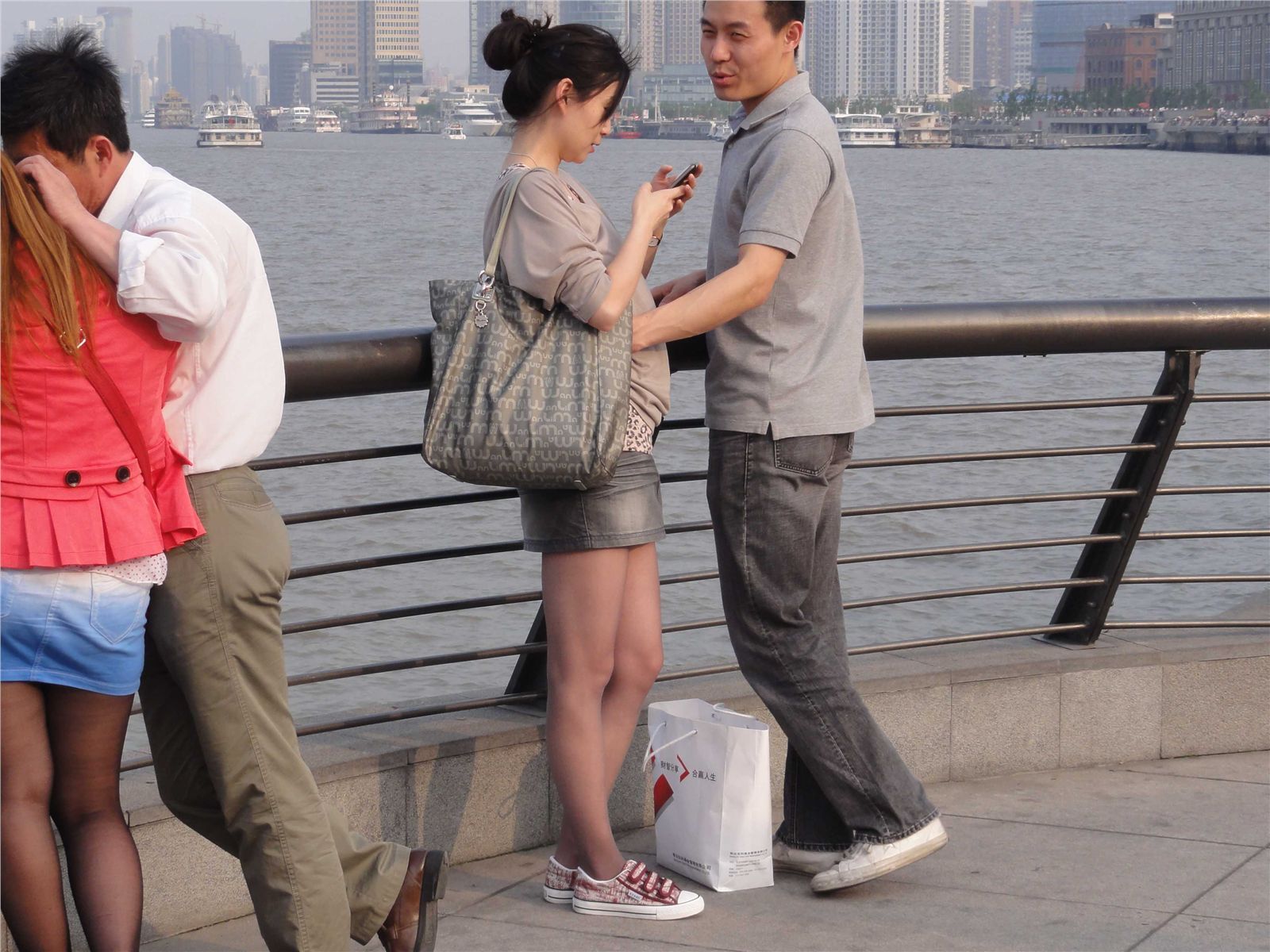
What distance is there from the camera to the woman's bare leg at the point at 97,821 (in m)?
2.32

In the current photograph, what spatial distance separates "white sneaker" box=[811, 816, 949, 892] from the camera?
124 inches

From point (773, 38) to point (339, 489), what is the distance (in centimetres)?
1347

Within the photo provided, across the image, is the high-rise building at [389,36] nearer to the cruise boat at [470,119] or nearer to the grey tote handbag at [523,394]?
the grey tote handbag at [523,394]

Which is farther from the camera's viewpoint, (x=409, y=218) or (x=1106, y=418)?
(x=409, y=218)

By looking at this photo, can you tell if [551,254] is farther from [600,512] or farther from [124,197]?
[124,197]

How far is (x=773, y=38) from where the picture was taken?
2.96m

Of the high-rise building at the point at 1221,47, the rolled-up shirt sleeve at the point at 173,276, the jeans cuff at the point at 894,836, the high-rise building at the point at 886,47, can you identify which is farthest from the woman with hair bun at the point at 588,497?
the high-rise building at the point at 1221,47

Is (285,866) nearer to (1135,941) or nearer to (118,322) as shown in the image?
(118,322)

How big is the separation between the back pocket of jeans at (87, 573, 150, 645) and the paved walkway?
0.91 m

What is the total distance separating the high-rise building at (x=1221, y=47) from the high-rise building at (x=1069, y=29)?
6.98m

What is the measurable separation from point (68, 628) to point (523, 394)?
2.85 feet

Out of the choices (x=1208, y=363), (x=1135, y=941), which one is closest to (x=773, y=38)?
(x=1135, y=941)

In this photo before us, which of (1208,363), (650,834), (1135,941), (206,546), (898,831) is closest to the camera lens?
(206,546)

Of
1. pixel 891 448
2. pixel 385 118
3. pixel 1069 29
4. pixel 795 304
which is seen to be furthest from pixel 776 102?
pixel 1069 29
